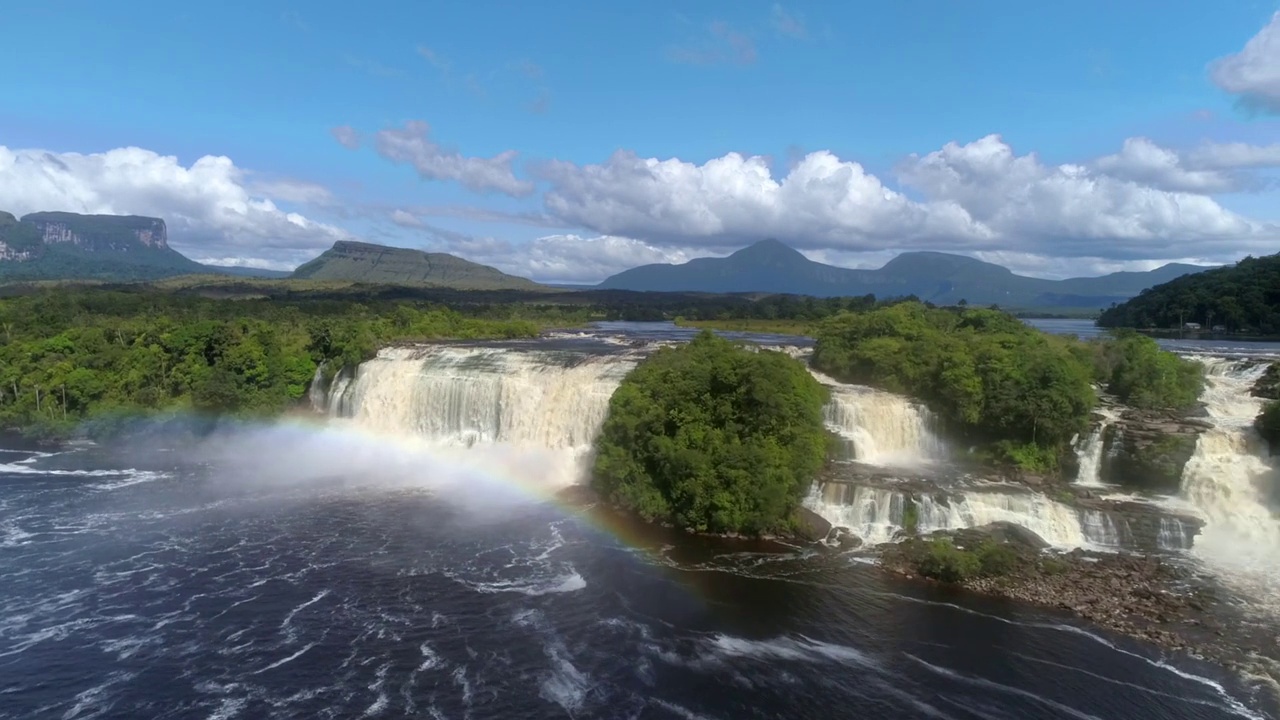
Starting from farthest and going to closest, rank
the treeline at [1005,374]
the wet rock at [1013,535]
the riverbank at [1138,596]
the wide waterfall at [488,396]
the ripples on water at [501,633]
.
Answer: the wide waterfall at [488,396]
the treeline at [1005,374]
the wet rock at [1013,535]
the riverbank at [1138,596]
the ripples on water at [501,633]

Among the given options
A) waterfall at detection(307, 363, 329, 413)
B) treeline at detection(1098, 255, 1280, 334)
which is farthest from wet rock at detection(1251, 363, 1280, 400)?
waterfall at detection(307, 363, 329, 413)

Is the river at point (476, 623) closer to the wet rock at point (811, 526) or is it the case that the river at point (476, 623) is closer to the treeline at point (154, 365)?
the wet rock at point (811, 526)

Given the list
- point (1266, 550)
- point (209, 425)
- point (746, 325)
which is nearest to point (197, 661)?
point (209, 425)

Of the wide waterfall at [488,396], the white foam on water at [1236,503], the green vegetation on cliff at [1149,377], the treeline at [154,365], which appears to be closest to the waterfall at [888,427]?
the white foam on water at [1236,503]

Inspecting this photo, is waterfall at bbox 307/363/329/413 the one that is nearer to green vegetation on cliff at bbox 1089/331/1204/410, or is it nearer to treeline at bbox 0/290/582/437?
treeline at bbox 0/290/582/437

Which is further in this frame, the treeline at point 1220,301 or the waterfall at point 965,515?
the treeline at point 1220,301


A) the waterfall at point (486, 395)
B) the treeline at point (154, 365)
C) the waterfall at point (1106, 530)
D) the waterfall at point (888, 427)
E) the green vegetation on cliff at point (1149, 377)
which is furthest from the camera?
the treeline at point (154, 365)
